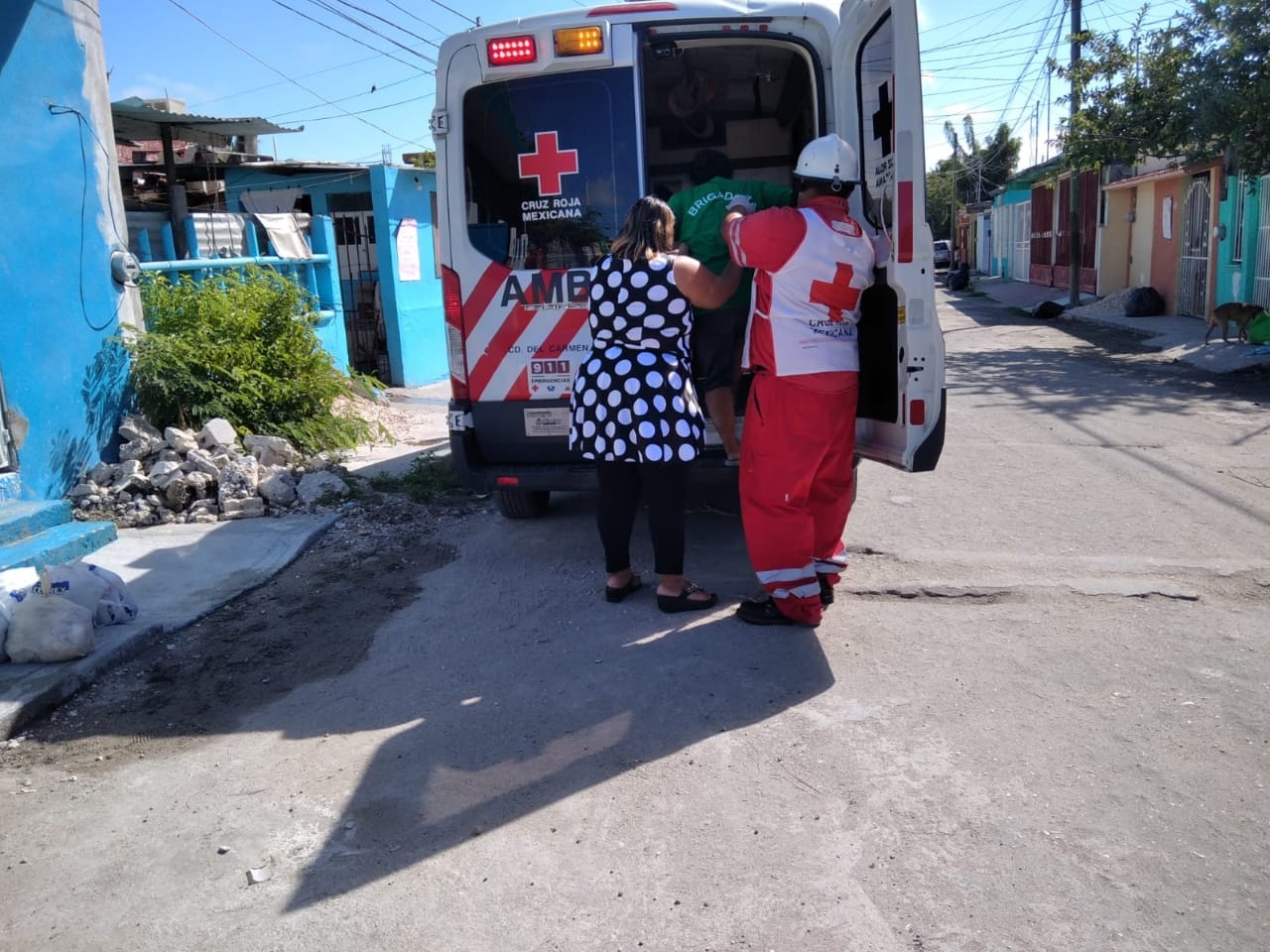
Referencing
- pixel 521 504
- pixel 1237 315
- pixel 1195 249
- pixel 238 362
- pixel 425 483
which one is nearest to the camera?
pixel 521 504

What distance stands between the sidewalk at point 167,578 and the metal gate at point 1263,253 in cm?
1495

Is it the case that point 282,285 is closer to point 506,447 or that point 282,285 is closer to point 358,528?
point 358,528

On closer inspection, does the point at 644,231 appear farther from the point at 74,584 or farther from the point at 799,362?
the point at 74,584

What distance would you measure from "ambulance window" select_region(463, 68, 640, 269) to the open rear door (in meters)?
1.09

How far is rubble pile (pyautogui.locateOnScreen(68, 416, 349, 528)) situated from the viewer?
642 cm

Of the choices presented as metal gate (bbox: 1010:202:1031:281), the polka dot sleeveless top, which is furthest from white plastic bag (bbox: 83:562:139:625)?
metal gate (bbox: 1010:202:1031:281)

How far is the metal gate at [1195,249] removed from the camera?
1842cm

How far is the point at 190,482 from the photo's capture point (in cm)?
654

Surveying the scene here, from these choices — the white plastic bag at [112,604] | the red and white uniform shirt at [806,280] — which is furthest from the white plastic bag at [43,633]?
the red and white uniform shirt at [806,280]

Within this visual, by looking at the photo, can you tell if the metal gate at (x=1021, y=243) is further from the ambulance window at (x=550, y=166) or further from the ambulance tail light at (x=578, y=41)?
the ambulance tail light at (x=578, y=41)

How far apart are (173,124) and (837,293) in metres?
10.4

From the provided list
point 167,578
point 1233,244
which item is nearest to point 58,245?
point 167,578

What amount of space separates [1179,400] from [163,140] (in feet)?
38.3

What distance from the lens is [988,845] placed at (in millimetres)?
2785
